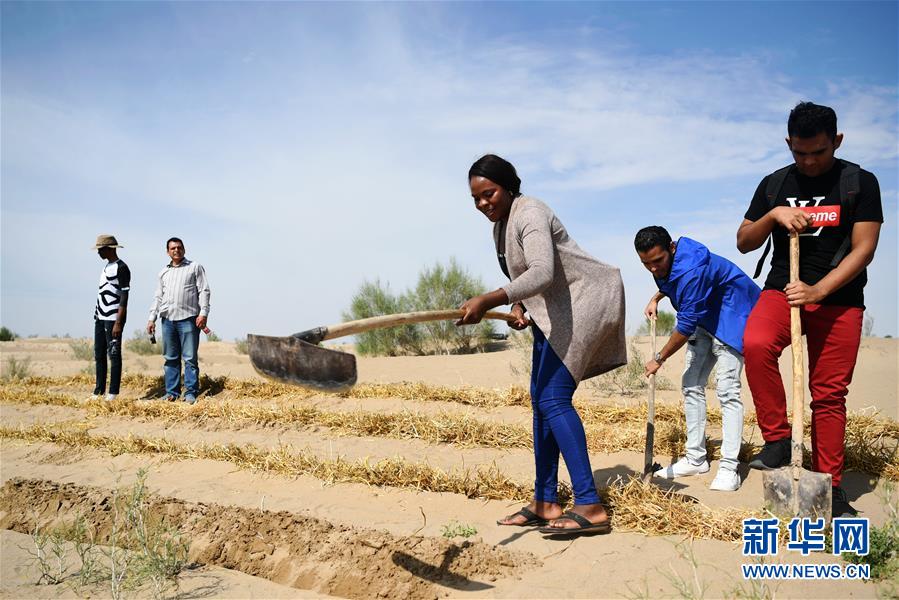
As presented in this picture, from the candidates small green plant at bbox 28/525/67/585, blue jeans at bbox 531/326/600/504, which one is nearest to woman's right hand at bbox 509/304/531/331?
blue jeans at bbox 531/326/600/504

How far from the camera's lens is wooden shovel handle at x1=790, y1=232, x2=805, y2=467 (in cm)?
411

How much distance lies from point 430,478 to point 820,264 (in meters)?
3.14

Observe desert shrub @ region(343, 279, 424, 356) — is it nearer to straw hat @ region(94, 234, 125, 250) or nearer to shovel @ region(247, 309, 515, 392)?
straw hat @ region(94, 234, 125, 250)

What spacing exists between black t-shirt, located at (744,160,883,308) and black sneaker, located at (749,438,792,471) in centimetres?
129

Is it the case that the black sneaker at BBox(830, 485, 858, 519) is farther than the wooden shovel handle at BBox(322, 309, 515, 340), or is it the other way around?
the black sneaker at BBox(830, 485, 858, 519)

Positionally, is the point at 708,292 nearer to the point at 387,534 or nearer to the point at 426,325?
the point at 387,534

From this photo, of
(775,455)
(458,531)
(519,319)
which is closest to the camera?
(458,531)

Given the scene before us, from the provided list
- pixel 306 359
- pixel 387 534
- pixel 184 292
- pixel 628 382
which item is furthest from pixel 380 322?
pixel 628 382

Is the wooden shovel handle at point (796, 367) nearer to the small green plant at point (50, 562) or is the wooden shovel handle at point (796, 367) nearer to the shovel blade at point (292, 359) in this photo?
the shovel blade at point (292, 359)

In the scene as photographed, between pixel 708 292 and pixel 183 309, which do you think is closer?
pixel 708 292

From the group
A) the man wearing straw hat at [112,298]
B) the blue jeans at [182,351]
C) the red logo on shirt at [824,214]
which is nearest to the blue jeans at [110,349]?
the man wearing straw hat at [112,298]

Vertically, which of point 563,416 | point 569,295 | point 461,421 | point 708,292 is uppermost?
point 708,292

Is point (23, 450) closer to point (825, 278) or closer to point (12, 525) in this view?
point (12, 525)

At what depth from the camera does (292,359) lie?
11.3ft
